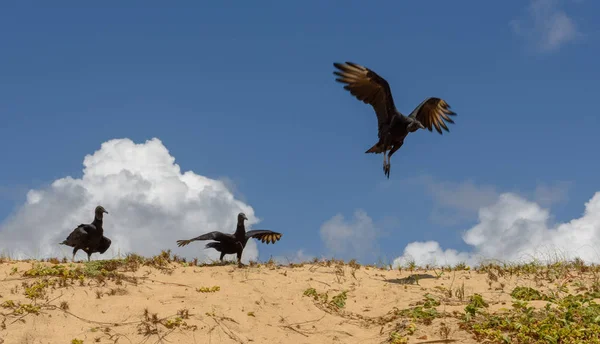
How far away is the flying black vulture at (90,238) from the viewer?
15656mm

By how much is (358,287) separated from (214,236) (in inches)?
158

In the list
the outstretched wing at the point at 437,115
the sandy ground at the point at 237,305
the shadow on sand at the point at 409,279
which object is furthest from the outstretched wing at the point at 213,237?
the outstretched wing at the point at 437,115

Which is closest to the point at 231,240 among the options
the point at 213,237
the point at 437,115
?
the point at 213,237

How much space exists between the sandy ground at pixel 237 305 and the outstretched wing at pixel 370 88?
162 inches

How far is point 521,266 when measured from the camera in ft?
48.8

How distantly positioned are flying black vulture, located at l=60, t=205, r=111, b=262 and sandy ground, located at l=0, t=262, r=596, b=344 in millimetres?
1744

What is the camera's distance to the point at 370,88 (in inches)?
587

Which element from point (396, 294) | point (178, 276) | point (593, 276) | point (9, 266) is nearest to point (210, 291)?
point (178, 276)

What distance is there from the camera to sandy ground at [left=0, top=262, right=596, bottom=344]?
10.7m

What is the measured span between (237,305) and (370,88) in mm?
6427

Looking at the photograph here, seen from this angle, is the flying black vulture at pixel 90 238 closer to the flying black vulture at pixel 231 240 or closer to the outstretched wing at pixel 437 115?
the flying black vulture at pixel 231 240

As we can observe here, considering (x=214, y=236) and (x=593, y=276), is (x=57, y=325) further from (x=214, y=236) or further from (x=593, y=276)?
(x=593, y=276)

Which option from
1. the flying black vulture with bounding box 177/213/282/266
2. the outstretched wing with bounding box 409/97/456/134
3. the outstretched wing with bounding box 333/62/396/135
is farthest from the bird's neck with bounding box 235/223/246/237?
the outstretched wing with bounding box 409/97/456/134

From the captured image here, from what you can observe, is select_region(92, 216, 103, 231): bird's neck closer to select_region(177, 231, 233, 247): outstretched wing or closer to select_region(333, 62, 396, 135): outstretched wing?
select_region(177, 231, 233, 247): outstretched wing
